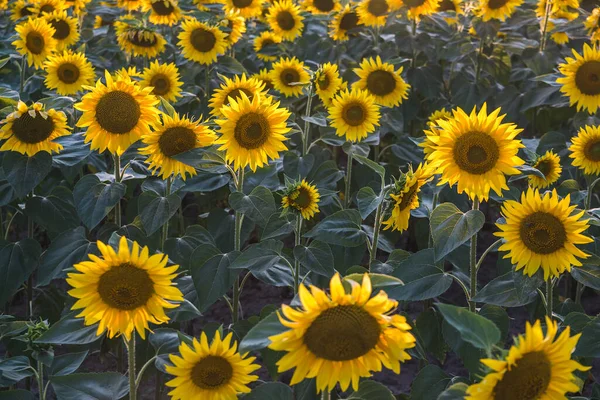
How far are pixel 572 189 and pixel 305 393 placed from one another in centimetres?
151

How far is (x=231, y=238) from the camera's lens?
3043mm

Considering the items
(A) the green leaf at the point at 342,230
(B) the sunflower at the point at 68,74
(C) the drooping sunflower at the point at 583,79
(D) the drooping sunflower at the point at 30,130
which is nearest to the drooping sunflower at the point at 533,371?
(A) the green leaf at the point at 342,230

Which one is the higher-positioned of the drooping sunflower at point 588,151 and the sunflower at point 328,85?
the sunflower at point 328,85

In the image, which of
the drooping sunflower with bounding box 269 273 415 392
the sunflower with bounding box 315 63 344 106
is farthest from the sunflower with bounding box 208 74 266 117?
the drooping sunflower with bounding box 269 273 415 392

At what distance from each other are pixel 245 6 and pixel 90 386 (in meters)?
3.48

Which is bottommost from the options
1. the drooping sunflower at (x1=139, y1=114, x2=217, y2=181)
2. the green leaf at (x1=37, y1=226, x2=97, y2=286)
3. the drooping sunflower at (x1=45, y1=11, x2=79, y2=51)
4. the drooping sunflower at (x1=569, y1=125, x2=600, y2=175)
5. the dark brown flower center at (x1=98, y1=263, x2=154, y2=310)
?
the dark brown flower center at (x1=98, y1=263, x2=154, y2=310)

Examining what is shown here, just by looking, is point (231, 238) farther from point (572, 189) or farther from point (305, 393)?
point (572, 189)

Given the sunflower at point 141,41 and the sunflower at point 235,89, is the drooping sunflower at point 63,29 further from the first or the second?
the sunflower at point 235,89

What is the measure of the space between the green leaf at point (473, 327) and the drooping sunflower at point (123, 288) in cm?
68

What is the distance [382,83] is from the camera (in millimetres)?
3875

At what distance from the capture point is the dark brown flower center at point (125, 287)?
78.1 inches

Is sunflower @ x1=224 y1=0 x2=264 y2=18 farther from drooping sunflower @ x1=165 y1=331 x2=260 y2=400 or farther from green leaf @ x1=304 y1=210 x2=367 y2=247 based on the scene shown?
drooping sunflower @ x1=165 y1=331 x2=260 y2=400

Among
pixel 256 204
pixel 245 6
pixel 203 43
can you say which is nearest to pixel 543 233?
pixel 256 204

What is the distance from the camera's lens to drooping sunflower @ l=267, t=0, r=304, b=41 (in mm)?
4988
